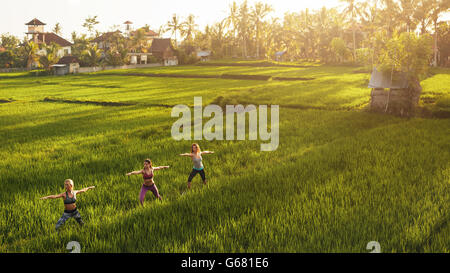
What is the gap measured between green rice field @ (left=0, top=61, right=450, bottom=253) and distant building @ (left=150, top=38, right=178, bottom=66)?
45.7m

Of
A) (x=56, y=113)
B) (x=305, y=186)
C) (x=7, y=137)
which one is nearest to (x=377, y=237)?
(x=305, y=186)

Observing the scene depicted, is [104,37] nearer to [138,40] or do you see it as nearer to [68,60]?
[138,40]

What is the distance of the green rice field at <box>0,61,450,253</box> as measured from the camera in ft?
14.1

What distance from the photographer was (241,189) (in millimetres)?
6113

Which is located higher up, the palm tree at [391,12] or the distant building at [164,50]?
the palm tree at [391,12]

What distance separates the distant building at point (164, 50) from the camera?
186 feet

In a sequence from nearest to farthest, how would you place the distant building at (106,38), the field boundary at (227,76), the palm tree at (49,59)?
1. the field boundary at (227,76)
2. the palm tree at (49,59)
3. the distant building at (106,38)

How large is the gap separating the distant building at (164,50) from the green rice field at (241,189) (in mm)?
45736

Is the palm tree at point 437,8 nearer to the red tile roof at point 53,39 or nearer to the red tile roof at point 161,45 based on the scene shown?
the red tile roof at point 161,45

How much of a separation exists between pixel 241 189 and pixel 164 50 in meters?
53.8

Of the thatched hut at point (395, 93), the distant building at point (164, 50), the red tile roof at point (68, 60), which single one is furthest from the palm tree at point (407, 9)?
the red tile roof at point (68, 60)

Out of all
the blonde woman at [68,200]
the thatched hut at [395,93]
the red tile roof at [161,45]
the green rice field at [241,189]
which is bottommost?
the green rice field at [241,189]

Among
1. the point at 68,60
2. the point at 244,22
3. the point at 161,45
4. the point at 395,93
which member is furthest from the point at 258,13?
the point at 395,93

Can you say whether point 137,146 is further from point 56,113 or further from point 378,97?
point 378,97
